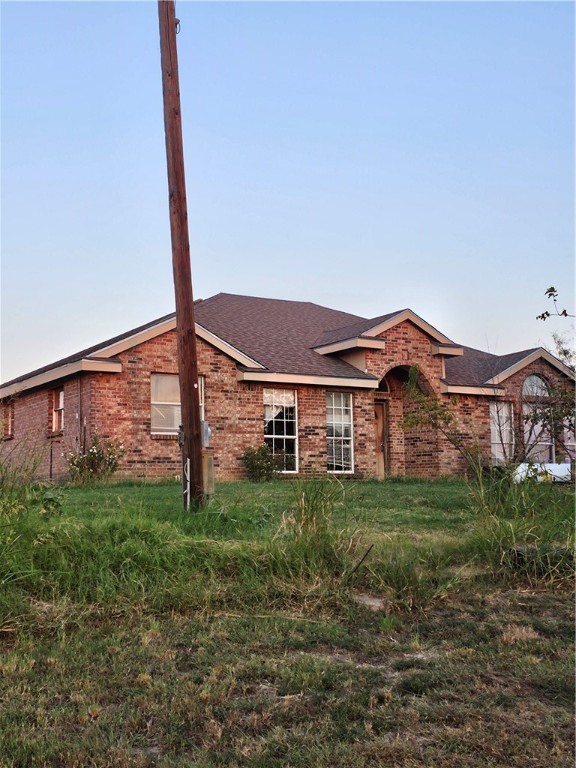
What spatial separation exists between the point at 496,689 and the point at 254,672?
1.31 m

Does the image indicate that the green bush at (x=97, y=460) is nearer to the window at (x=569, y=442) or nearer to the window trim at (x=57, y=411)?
the window trim at (x=57, y=411)

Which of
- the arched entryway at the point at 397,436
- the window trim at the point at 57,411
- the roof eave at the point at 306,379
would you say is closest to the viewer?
the roof eave at the point at 306,379

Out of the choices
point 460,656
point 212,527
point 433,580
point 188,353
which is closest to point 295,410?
point 188,353

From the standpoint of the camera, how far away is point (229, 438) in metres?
20.2

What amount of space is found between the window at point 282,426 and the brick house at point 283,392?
0.10ft

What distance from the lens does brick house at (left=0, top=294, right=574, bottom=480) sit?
1895 cm

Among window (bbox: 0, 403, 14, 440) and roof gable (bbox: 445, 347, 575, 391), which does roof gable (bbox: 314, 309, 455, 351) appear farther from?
window (bbox: 0, 403, 14, 440)

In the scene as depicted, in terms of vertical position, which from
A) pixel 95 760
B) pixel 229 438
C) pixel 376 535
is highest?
pixel 229 438

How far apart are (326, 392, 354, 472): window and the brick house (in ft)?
0.10

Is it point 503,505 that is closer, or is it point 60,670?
point 60,670

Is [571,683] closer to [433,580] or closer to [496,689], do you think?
[496,689]

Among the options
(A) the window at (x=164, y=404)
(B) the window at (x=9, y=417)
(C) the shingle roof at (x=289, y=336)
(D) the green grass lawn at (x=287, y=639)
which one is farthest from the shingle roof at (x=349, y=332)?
(D) the green grass lawn at (x=287, y=639)

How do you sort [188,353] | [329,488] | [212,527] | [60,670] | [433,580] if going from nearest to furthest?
[60,670] → [433,580] → [329,488] → [212,527] → [188,353]

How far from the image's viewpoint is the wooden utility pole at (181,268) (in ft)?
30.2
